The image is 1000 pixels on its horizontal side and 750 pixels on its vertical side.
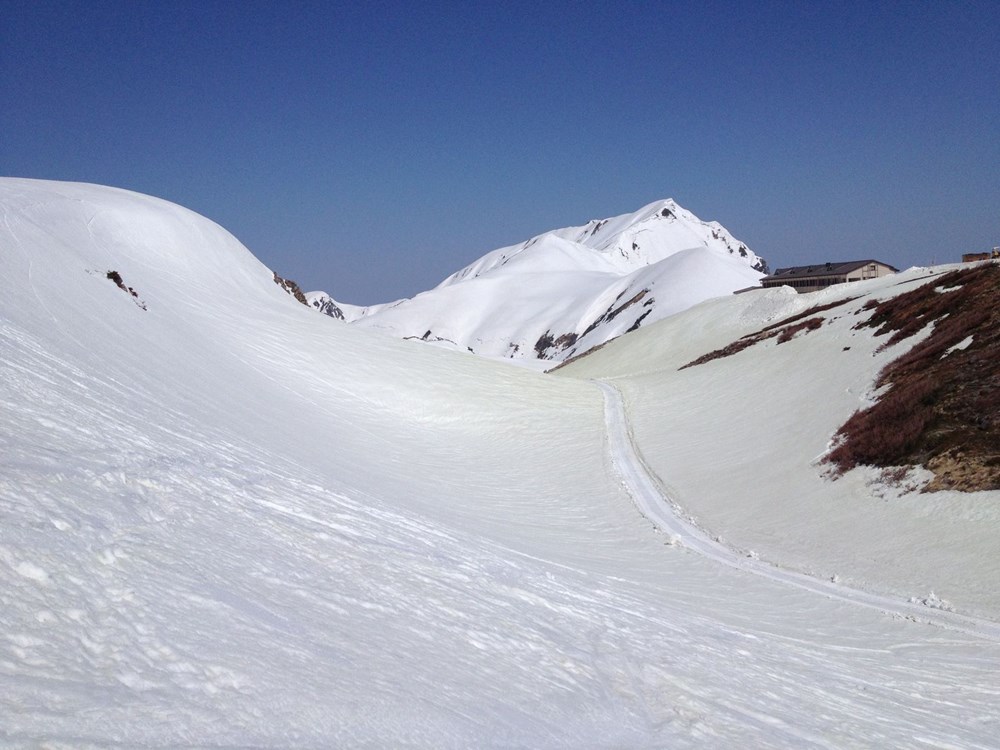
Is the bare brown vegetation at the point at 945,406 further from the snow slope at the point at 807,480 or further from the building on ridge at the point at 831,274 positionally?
the building on ridge at the point at 831,274

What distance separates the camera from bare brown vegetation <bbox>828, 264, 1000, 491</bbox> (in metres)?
18.0

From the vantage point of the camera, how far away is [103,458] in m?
9.20

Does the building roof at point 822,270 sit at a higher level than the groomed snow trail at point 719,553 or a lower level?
higher

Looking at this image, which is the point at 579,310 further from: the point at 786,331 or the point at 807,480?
the point at 807,480

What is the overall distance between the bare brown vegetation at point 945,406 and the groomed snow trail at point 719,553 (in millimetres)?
4384

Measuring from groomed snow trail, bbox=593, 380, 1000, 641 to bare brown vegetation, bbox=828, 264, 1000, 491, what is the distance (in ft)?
14.4

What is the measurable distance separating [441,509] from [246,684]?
12.1 metres

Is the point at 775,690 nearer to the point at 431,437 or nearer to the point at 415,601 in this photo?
the point at 415,601

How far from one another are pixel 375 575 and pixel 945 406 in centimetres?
1734

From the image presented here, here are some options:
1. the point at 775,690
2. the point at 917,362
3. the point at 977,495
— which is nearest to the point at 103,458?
the point at 775,690

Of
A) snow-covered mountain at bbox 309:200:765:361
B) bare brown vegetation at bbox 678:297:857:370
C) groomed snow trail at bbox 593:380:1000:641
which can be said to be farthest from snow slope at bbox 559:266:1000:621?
snow-covered mountain at bbox 309:200:765:361

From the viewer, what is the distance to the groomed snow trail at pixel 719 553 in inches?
518

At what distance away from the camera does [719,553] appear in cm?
1806

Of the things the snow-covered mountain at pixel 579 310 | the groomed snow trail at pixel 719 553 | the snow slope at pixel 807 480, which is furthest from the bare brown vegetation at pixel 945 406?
the snow-covered mountain at pixel 579 310
